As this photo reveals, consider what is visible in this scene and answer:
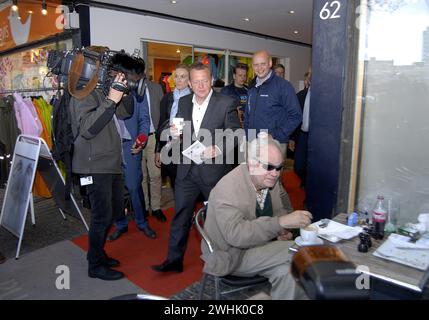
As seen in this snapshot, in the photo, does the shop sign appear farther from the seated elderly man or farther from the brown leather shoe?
the seated elderly man

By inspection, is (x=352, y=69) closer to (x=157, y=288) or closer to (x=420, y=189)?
(x=420, y=189)

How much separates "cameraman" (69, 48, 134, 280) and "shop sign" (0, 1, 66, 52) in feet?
10.5

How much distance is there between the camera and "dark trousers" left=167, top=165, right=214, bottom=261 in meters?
2.70

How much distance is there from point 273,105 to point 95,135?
1790 mm

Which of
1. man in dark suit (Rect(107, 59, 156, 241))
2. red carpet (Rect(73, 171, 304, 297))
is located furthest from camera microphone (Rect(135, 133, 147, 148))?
red carpet (Rect(73, 171, 304, 297))

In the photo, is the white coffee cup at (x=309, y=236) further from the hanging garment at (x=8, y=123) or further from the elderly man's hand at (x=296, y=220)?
the hanging garment at (x=8, y=123)

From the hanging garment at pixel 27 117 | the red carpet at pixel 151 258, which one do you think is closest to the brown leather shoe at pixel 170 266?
the red carpet at pixel 151 258

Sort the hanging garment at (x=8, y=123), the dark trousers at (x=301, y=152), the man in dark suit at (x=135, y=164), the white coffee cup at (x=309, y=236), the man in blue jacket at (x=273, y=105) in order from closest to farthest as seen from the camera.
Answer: the white coffee cup at (x=309, y=236) → the man in blue jacket at (x=273, y=105) → the man in dark suit at (x=135, y=164) → the dark trousers at (x=301, y=152) → the hanging garment at (x=8, y=123)

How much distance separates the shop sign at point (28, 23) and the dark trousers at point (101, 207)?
348 centimetres

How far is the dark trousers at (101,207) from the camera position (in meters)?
2.59

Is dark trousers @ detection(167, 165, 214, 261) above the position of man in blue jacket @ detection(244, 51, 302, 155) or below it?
below

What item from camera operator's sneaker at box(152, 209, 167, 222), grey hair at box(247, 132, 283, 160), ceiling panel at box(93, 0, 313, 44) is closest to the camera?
grey hair at box(247, 132, 283, 160)

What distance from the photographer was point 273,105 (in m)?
3.50
